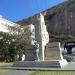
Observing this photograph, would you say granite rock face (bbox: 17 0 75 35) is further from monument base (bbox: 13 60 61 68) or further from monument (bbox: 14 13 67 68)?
monument base (bbox: 13 60 61 68)

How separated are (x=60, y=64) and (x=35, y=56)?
429 cm

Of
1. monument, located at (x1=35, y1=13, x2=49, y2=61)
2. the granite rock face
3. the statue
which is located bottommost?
the statue

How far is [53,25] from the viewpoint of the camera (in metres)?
123

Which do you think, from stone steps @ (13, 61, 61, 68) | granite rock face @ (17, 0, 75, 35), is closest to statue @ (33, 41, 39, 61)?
stone steps @ (13, 61, 61, 68)

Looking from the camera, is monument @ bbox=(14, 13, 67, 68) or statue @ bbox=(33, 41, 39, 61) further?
monument @ bbox=(14, 13, 67, 68)

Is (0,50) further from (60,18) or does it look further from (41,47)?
(60,18)

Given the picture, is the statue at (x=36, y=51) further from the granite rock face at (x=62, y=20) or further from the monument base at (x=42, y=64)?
the granite rock face at (x=62, y=20)

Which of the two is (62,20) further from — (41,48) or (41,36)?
(41,48)

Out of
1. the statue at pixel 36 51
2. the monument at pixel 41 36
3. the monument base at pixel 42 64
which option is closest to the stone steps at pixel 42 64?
the monument base at pixel 42 64

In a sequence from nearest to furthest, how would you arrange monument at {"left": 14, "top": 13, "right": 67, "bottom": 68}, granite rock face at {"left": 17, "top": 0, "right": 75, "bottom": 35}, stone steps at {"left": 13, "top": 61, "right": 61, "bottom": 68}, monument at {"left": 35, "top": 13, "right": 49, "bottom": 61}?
stone steps at {"left": 13, "top": 61, "right": 61, "bottom": 68} < monument at {"left": 14, "top": 13, "right": 67, "bottom": 68} < monument at {"left": 35, "top": 13, "right": 49, "bottom": 61} < granite rock face at {"left": 17, "top": 0, "right": 75, "bottom": 35}

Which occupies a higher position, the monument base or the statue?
the statue

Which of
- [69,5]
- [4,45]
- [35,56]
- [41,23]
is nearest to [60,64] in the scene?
[35,56]

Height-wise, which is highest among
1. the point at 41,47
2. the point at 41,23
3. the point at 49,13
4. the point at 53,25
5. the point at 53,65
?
the point at 49,13

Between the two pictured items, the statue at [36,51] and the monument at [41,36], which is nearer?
the statue at [36,51]
